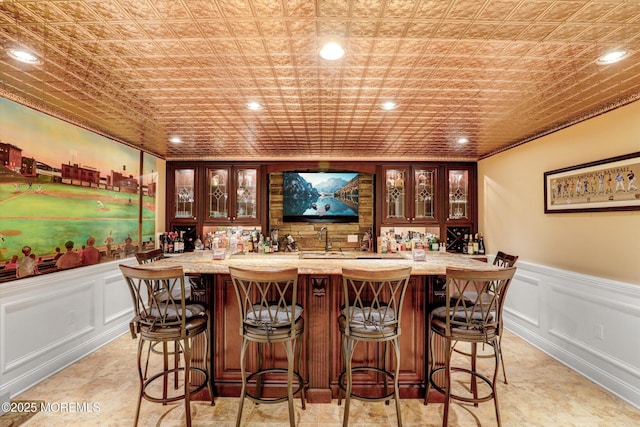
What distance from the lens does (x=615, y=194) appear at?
2715 millimetres

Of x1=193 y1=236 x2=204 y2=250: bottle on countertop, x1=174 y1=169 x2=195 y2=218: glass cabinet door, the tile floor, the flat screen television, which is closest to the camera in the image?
the tile floor

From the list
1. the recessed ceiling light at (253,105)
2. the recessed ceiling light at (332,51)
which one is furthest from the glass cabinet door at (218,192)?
the recessed ceiling light at (332,51)

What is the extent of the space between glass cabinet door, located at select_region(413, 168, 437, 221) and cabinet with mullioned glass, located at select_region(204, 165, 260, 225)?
8.59 ft

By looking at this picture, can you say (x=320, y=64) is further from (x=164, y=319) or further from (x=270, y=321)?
(x=164, y=319)

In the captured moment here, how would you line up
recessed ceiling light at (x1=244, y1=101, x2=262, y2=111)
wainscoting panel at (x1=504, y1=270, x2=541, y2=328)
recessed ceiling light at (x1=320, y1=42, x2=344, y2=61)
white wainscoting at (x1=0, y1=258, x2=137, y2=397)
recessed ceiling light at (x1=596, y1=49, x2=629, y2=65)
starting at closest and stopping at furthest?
recessed ceiling light at (x1=320, y1=42, x2=344, y2=61)
recessed ceiling light at (x1=596, y1=49, x2=629, y2=65)
white wainscoting at (x1=0, y1=258, x2=137, y2=397)
recessed ceiling light at (x1=244, y1=101, x2=262, y2=111)
wainscoting panel at (x1=504, y1=270, x2=541, y2=328)

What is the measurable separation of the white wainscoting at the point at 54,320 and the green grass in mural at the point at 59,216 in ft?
1.08

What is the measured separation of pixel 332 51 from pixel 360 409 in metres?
2.57

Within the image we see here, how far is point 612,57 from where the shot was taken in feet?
6.26

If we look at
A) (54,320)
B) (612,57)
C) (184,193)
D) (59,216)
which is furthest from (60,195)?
(612,57)

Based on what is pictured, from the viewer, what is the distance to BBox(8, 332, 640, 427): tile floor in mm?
2250

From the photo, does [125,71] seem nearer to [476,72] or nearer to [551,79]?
[476,72]

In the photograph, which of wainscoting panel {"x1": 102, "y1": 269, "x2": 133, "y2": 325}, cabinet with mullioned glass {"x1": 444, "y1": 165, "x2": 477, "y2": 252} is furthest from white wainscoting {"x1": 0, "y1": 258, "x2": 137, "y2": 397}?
cabinet with mullioned glass {"x1": 444, "y1": 165, "x2": 477, "y2": 252}

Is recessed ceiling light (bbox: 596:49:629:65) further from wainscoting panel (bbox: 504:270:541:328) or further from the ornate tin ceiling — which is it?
wainscoting panel (bbox: 504:270:541:328)

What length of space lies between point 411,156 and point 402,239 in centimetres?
141
